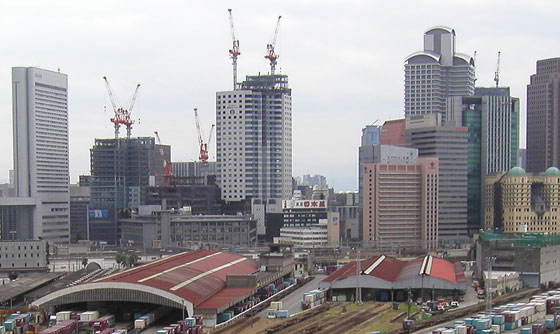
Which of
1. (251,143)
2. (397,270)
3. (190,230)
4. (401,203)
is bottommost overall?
(190,230)

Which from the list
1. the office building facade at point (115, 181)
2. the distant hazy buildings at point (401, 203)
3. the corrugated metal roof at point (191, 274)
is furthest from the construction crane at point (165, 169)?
the corrugated metal roof at point (191, 274)

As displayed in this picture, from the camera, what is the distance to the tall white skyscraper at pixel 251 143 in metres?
144

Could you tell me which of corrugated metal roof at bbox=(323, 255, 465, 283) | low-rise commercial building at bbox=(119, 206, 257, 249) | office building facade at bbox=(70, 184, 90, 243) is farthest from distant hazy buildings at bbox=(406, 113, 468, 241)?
office building facade at bbox=(70, 184, 90, 243)

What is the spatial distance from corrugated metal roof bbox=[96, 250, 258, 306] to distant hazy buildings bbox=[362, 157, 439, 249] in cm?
4336

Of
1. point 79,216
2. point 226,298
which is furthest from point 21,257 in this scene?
point 79,216

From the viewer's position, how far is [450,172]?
128m

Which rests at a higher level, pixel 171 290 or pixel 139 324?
pixel 171 290

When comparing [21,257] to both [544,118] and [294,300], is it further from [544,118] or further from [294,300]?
[544,118]

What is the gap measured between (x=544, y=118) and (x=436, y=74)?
1056 inches

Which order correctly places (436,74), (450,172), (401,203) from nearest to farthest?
(401,203) < (450,172) < (436,74)

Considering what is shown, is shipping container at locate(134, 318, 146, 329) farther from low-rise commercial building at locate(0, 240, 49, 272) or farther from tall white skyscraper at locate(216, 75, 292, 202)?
tall white skyscraper at locate(216, 75, 292, 202)

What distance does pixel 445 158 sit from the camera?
5027 inches

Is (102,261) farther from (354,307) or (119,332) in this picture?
(119,332)

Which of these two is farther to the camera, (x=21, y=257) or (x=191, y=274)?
(x=21, y=257)
